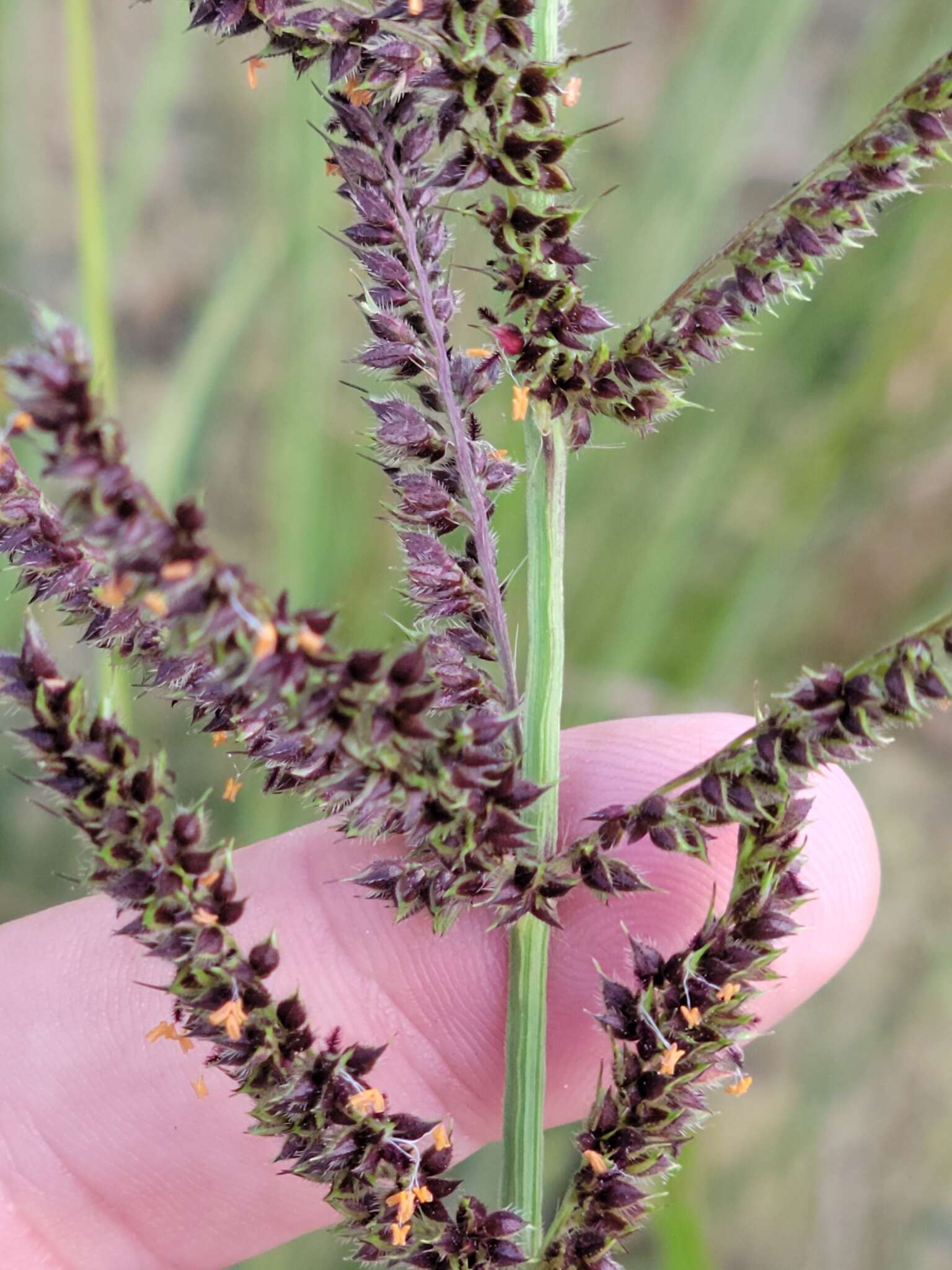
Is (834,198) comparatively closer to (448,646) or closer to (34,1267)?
(448,646)

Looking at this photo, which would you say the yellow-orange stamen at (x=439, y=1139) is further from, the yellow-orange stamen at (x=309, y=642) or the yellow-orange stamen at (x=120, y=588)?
the yellow-orange stamen at (x=120, y=588)

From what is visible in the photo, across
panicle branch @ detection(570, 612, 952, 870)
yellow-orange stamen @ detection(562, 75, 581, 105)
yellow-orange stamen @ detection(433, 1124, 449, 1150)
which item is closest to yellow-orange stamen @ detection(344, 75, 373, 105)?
yellow-orange stamen @ detection(562, 75, 581, 105)

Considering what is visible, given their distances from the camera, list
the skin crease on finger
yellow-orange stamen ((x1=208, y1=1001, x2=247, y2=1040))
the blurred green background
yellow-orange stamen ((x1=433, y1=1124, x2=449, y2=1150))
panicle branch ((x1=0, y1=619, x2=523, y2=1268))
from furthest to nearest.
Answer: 1. the blurred green background
2. the skin crease on finger
3. yellow-orange stamen ((x1=433, y1=1124, x2=449, y2=1150))
4. yellow-orange stamen ((x1=208, y1=1001, x2=247, y2=1040))
5. panicle branch ((x1=0, y1=619, x2=523, y2=1268))

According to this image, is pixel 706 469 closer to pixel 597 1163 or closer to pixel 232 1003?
pixel 597 1163

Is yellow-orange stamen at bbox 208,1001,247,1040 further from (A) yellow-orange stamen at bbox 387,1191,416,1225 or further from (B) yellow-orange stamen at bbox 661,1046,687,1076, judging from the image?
(B) yellow-orange stamen at bbox 661,1046,687,1076

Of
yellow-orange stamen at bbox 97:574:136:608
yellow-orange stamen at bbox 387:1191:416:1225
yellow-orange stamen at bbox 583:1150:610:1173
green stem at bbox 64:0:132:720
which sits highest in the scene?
green stem at bbox 64:0:132:720

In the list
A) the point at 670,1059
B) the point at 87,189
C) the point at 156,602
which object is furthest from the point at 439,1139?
the point at 87,189

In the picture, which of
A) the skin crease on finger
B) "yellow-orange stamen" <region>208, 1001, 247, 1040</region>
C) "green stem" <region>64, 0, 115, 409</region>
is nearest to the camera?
"yellow-orange stamen" <region>208, 1001, 247, 1040</region>

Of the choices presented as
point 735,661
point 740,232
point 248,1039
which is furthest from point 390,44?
point 735,661
